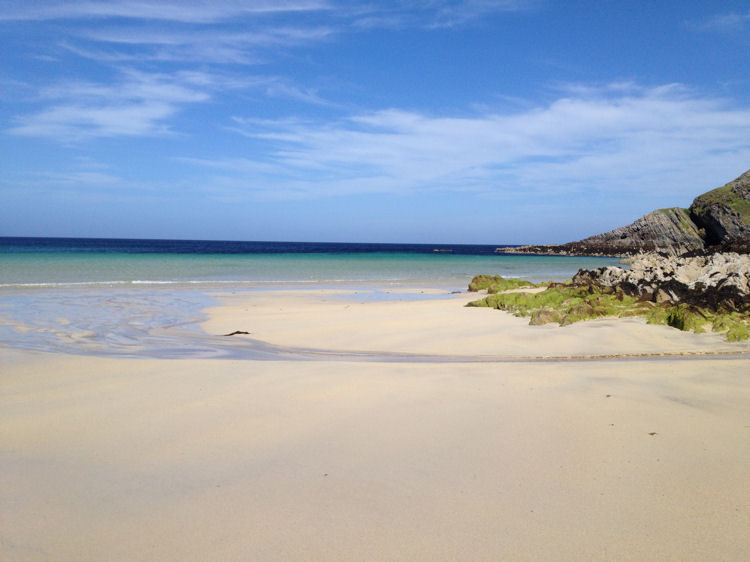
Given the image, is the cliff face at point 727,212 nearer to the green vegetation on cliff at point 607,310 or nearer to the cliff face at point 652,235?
the cliff face at point 652,235

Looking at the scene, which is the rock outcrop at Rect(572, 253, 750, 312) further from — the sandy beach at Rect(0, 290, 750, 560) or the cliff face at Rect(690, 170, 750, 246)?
the cliff face at Rect(690, 170, 750, 246)

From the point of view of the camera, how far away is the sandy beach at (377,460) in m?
2.17

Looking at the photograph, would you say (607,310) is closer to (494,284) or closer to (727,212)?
(494,284)

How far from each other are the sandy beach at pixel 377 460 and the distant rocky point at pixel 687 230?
2376 centimetres

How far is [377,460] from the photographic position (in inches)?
116

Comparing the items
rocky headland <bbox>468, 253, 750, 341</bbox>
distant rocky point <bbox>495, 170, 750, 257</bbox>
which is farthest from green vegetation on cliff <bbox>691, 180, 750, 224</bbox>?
rocky headland <bbox>468, 253, 750, 341</bbox>

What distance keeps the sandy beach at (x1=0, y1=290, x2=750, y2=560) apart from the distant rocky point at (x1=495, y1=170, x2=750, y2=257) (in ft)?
77.9

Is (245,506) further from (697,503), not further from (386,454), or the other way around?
(697,503)

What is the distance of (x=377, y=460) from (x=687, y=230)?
75882mm

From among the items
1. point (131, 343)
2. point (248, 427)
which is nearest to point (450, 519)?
point (248, 427)

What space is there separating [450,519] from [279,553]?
0.76m

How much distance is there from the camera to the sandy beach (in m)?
2.17

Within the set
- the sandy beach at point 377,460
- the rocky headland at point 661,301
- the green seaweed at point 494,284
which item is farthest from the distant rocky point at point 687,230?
the sandy beach at point 377,460

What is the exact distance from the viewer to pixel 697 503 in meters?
2.40
